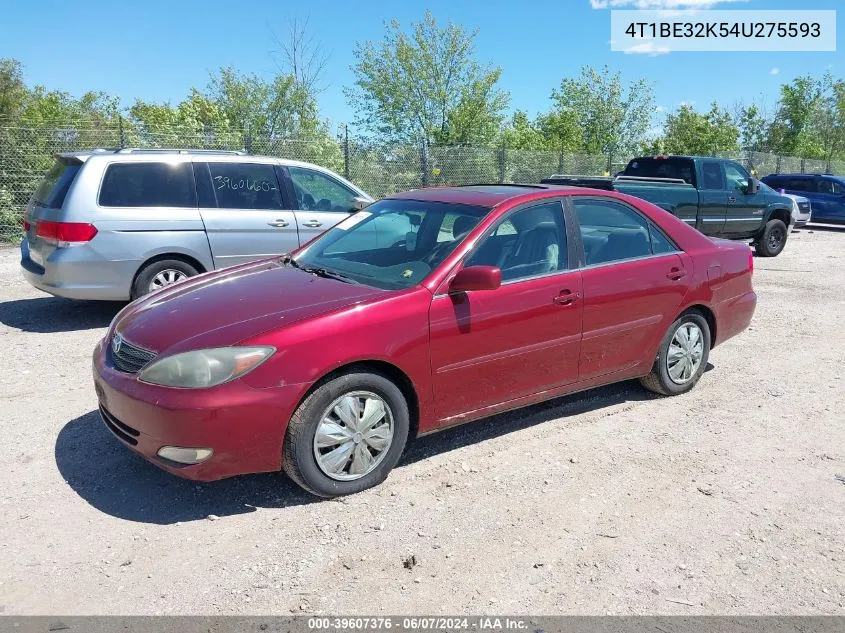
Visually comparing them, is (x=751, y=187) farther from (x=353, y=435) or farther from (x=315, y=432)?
(x=315, y=432)

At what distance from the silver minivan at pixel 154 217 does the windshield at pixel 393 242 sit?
7.85 ft

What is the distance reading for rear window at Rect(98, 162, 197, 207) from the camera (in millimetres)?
7039

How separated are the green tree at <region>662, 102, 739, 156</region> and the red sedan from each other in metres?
31.0

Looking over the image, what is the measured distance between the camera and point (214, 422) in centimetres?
332

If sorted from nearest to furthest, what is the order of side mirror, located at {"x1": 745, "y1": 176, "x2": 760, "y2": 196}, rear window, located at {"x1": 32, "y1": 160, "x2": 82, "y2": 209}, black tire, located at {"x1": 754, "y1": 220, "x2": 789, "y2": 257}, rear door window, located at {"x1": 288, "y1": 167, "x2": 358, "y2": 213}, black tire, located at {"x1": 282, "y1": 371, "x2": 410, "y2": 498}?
black tire, located at {"x1": 282, "y1": 371, "x2": 410, "y2": 498} → rear window, located at {"x1": 32, "y1": 160, "x2": 82, "y2": 209} → rear door window, located at {"x1": 288, "y1": 167, "x2": 358, "y2": 213} → side mirror, located at {"x1": 745, "y1": 176, "x2": 760, "y2": 196} → black tire, located at {"x1": 754, "y1": 220, "x2": 789, "y2": 257}

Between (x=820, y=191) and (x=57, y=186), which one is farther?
(x=820, y=191)

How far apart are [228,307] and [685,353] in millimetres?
3439

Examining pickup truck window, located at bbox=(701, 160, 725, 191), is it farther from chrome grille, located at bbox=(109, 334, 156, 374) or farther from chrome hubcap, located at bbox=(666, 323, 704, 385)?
chrome grille, located at bbox=(109, 334, 156, 374)

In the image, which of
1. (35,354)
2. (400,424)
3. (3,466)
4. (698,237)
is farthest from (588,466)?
(35,354)

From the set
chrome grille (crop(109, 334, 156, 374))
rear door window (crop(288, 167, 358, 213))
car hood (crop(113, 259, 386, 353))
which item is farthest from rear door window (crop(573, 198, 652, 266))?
rear door window (crop(288, 167, 358, 213))

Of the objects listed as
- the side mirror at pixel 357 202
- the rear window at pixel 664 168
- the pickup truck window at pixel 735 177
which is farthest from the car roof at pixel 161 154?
the pickup truck window at pixel 735 177

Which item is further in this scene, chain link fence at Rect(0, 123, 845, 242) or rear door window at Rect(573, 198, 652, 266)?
chain link fence at Rect(0, 123, 845, 242)

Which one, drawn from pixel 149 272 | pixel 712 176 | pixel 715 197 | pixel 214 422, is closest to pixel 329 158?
pixel 712 176

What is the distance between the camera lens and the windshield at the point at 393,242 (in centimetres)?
419
